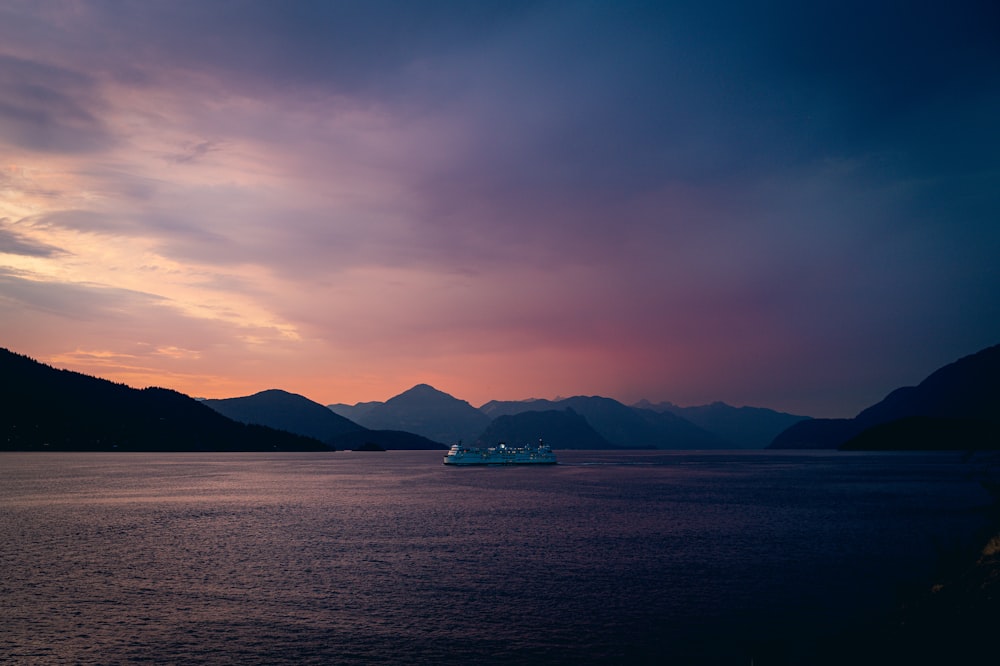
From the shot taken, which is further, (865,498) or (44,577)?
(865,498)

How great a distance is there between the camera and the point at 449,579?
48188 mm

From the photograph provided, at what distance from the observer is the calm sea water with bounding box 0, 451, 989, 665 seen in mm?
33188

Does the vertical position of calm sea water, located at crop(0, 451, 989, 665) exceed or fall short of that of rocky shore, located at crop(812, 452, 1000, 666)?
it falls short

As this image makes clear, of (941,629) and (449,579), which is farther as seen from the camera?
(449,579)

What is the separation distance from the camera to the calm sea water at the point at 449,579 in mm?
33188

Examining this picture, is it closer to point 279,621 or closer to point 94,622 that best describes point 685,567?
point 279,621

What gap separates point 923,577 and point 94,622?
191 feet

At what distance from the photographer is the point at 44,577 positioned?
48.8 m

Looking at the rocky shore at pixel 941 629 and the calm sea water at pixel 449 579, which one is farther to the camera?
the calm sea water at pixel 449 579

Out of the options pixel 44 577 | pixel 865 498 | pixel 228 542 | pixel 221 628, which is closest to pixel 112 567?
pixel 44 577

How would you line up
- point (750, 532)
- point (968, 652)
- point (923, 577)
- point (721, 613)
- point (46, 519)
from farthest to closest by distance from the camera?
1. point (46, 519)
2. point (750, 532)
3. point (923, 577)
4. point (721, 613)
5. point (968, 652)

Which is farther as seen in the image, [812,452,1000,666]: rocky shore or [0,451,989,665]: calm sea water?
[0,451,989,665]: calm sea water

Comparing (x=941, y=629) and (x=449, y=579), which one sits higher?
(x=941, y=629)

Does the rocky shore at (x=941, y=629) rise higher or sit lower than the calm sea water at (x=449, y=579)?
higher
